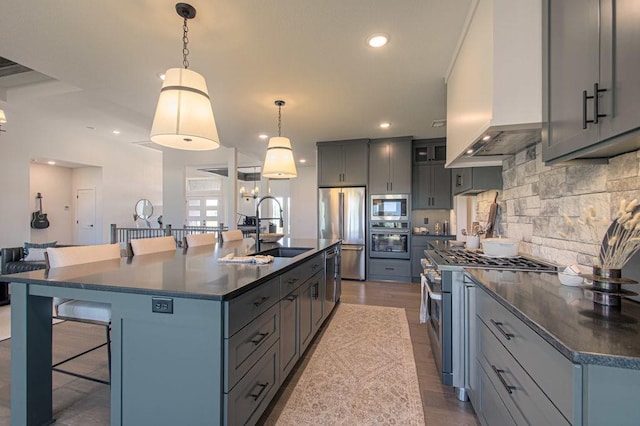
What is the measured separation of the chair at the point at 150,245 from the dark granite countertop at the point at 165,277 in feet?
1.51

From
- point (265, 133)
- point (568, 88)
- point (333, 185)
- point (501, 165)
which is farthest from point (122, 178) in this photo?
point (568, 88)

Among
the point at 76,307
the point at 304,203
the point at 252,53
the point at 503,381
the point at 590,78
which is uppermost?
the point at 252,53

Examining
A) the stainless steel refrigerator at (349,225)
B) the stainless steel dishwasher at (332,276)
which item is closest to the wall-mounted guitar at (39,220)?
the stainless steel refrigerator at (349,225)

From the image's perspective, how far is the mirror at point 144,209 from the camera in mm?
8195

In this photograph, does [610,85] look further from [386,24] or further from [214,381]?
[214,381]

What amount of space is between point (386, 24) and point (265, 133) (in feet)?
11.3

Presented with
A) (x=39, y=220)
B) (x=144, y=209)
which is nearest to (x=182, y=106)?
(x=39, y=220)

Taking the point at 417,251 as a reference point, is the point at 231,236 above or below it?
above

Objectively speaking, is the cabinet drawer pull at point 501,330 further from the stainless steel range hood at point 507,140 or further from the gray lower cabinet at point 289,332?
the gray lower cabinet at point 289,332

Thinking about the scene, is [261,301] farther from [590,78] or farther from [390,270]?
[390,270]

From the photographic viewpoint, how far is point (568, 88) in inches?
51.0

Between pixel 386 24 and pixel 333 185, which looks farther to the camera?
pixel 333 185

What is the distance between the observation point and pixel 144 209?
838 cm

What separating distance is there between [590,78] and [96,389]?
3.29 meters
